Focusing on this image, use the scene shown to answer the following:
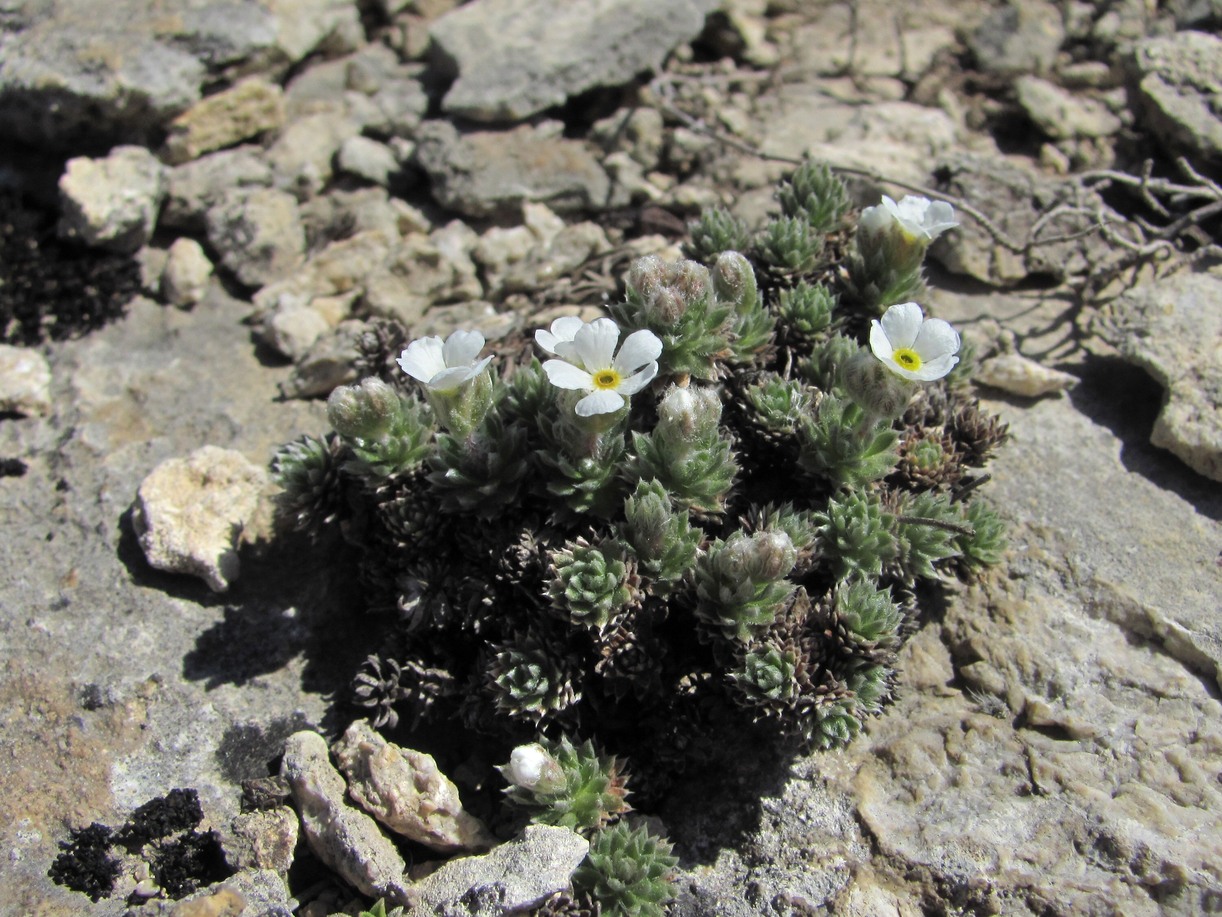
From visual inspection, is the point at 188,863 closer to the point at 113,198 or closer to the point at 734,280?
the point at 734,280

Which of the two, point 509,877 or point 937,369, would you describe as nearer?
point 509,877

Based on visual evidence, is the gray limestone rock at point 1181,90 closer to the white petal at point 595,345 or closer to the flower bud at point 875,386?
the flower bud at point 875,386

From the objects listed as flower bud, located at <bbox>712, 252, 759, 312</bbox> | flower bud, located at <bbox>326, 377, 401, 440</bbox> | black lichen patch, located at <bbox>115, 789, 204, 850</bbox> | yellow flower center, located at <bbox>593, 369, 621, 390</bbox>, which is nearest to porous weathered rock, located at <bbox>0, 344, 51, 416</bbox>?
flower bud, located at <bbox>326, 377, 401, 440</bbox>

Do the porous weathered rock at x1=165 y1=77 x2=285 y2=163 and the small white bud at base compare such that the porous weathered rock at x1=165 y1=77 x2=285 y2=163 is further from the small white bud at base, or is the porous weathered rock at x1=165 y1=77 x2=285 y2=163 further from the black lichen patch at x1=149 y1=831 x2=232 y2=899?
the small white bud at base

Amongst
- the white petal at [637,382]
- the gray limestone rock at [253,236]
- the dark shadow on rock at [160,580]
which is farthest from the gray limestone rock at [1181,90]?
the dark shadow on rock at [160,580]

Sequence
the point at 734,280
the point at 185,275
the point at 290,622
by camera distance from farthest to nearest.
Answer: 1. the point at 185,275
2. the point at 290,622
3. the point at 734,280

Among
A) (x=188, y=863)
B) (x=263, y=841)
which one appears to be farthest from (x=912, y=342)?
(x=188, y=863)

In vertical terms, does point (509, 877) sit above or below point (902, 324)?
below

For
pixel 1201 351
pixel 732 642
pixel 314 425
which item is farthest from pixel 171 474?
pixel 1201 351
